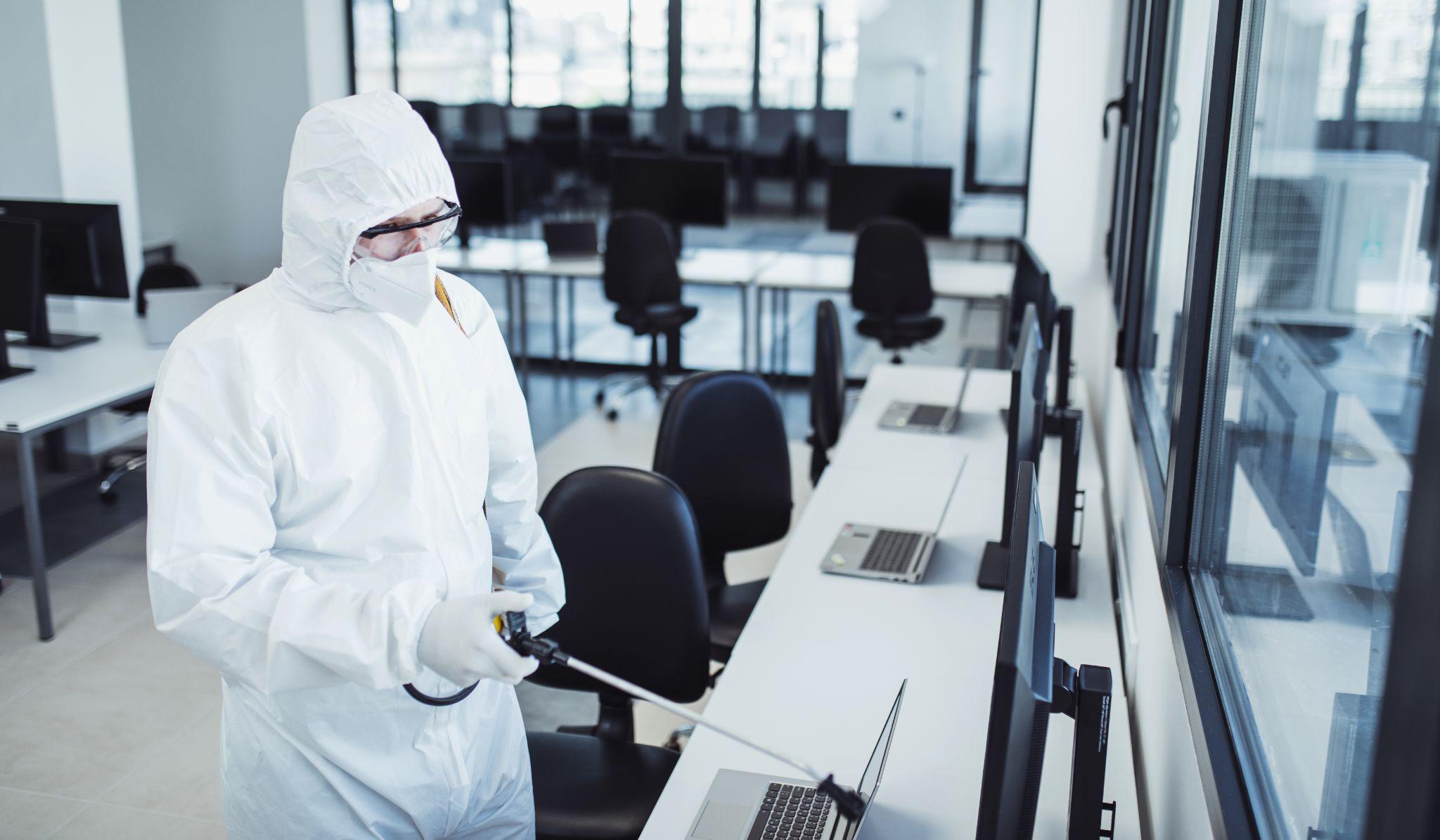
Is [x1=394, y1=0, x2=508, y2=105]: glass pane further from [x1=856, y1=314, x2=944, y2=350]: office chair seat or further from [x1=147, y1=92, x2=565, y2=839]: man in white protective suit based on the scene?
[x1=147, y1=92, x2=565, y2=839]: man in white protective suit

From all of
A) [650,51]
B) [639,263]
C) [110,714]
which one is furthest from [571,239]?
[110,714]

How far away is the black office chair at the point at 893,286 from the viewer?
5562mm

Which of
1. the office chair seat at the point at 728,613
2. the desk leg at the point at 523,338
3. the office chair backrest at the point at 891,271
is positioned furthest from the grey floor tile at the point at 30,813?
the office chair backrest at the point at 891,271

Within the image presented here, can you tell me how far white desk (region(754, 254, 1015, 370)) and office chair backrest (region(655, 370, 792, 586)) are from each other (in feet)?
8.06

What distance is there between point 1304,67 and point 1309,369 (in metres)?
0.49

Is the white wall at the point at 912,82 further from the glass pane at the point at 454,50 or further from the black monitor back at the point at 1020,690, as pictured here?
the black monitor back at the point at 1020,690

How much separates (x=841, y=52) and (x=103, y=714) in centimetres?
503

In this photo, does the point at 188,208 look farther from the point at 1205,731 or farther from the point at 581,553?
the point at 1205,731

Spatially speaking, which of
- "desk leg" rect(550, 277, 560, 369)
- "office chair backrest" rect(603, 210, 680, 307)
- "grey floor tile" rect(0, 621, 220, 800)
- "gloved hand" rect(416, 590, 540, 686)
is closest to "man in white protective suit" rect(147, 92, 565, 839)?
"gloved hand" rect(416, 590, 540, 686)

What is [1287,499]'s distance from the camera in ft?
5.88

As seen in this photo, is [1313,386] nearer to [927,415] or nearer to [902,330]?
[927,415]

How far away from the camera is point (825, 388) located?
362cm

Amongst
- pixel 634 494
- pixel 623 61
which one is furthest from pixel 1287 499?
pixel 623 61

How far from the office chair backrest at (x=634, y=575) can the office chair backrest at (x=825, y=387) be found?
145 cm
